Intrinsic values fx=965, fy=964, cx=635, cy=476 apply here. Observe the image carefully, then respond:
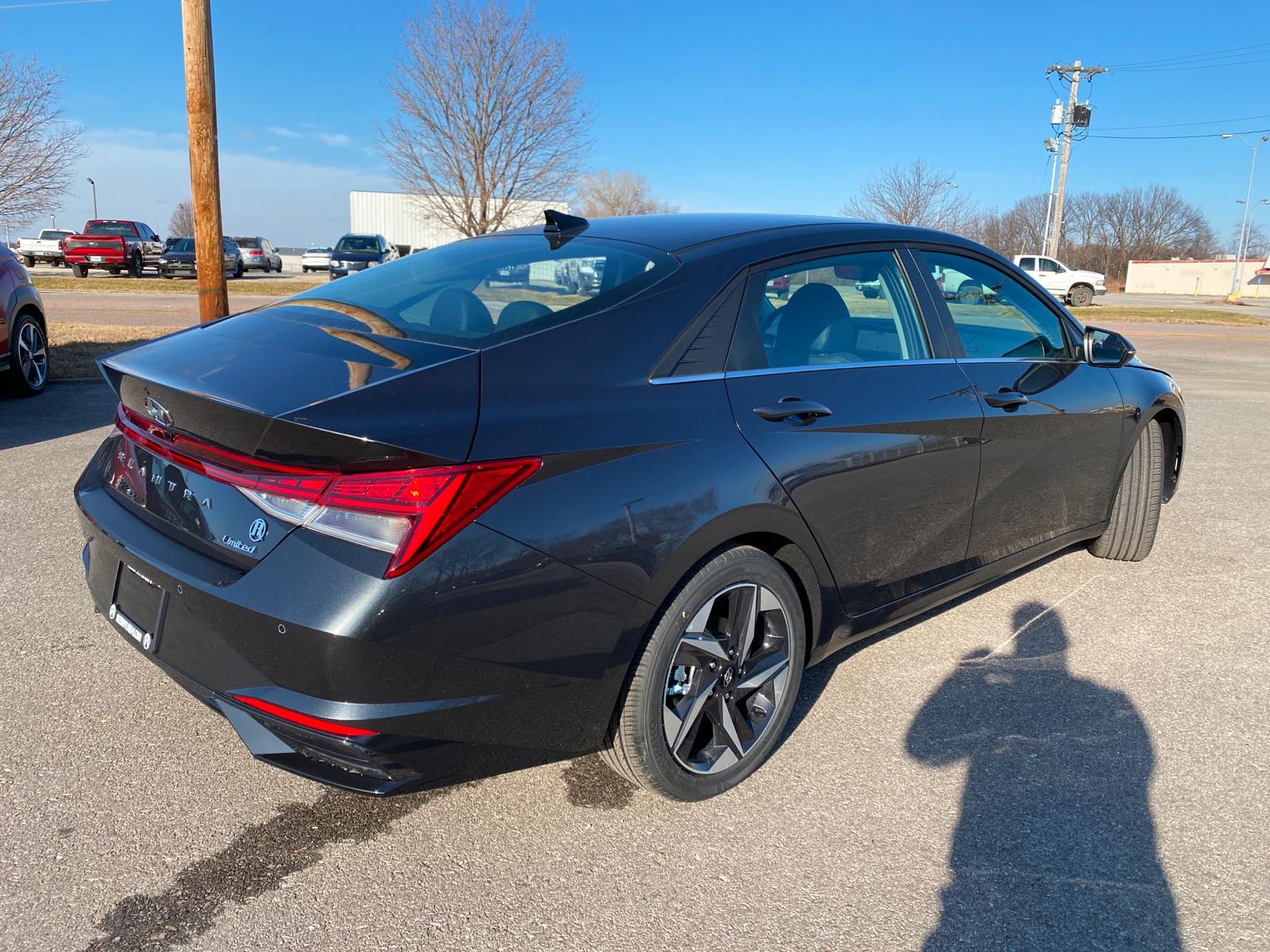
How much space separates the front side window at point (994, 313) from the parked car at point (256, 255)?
4356 cm

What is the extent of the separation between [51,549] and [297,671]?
3.27 metres

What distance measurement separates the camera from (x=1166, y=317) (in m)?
29.3

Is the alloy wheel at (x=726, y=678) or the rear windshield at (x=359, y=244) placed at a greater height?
the rear windshield at (x=359, y=244)

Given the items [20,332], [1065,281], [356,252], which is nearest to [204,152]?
[20,332]

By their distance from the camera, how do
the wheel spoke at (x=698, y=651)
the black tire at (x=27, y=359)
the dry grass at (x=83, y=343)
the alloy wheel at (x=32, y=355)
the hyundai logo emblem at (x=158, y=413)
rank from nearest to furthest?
the hyundai logo emblem at (x=158, y=413)
the wheel spoke at (x=698, y=651)
the black tire at (x=27, y=359)
the alloy wheel at (x=32, y=355)
the dry grass at (x=83, y=343)

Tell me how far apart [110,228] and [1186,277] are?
216ft

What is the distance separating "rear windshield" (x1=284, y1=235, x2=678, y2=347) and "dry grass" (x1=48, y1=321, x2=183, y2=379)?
22.5 feet

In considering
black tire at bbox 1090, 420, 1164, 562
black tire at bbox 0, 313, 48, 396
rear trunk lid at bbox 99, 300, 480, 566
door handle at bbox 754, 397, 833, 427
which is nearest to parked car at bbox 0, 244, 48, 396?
black tire at bbox 0, 313, 48, 396

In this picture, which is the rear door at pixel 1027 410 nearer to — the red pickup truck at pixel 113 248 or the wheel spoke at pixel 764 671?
the wheel spoke at pixel 764 671

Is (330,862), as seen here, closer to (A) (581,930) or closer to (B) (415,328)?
(A) (581,930)

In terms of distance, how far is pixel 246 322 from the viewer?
2902 millimetres

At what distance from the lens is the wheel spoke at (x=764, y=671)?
281 centimetres

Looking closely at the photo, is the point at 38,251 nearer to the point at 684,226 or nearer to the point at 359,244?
the point at 359,244

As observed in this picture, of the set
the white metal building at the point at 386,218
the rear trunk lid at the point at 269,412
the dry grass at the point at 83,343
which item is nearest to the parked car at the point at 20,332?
the dry grass at the point at 83,343
